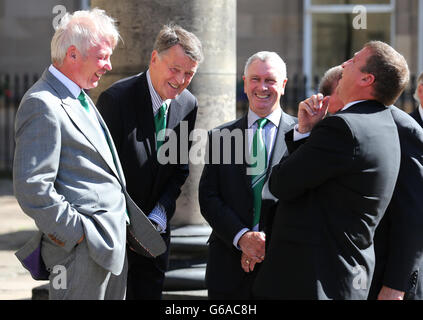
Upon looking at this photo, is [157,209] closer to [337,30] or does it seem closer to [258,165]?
[258,165]

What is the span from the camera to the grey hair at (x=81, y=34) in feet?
11.0

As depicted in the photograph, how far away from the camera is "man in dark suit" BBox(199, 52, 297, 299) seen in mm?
4039

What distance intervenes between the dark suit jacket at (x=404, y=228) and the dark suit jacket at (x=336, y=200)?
202 millimetres

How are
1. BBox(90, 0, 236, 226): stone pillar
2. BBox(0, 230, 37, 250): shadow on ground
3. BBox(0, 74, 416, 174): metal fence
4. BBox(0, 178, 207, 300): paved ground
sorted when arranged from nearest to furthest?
BBox(90, 0, 236, 226): stone pillar, BBox(0, 178, 207, 300): paved ground, BBox(0, 230, 37, 250): shadow on ground, BBox(0, 74, 416, 174): metal fence

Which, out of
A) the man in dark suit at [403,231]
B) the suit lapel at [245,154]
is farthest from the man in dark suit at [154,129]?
the man in dark suit at [403,231]

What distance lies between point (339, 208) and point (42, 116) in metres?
1.29

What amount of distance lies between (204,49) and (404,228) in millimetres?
2263

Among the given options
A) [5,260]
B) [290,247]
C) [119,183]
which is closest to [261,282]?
[290,247]

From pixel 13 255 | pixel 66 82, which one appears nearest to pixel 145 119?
pixel 66 82

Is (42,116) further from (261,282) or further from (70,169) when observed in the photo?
(261,282)

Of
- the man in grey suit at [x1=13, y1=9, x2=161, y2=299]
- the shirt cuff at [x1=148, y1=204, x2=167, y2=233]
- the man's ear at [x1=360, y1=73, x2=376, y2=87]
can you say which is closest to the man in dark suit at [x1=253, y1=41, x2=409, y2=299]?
the man's ear at [x1=360, y1=73, x2=376, y2=87]

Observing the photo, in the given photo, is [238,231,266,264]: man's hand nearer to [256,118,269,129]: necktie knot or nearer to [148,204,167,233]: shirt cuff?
[148,204,167,233]: shirt cuff

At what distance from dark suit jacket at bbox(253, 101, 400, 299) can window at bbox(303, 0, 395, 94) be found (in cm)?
953

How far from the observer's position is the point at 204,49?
17.5ft
